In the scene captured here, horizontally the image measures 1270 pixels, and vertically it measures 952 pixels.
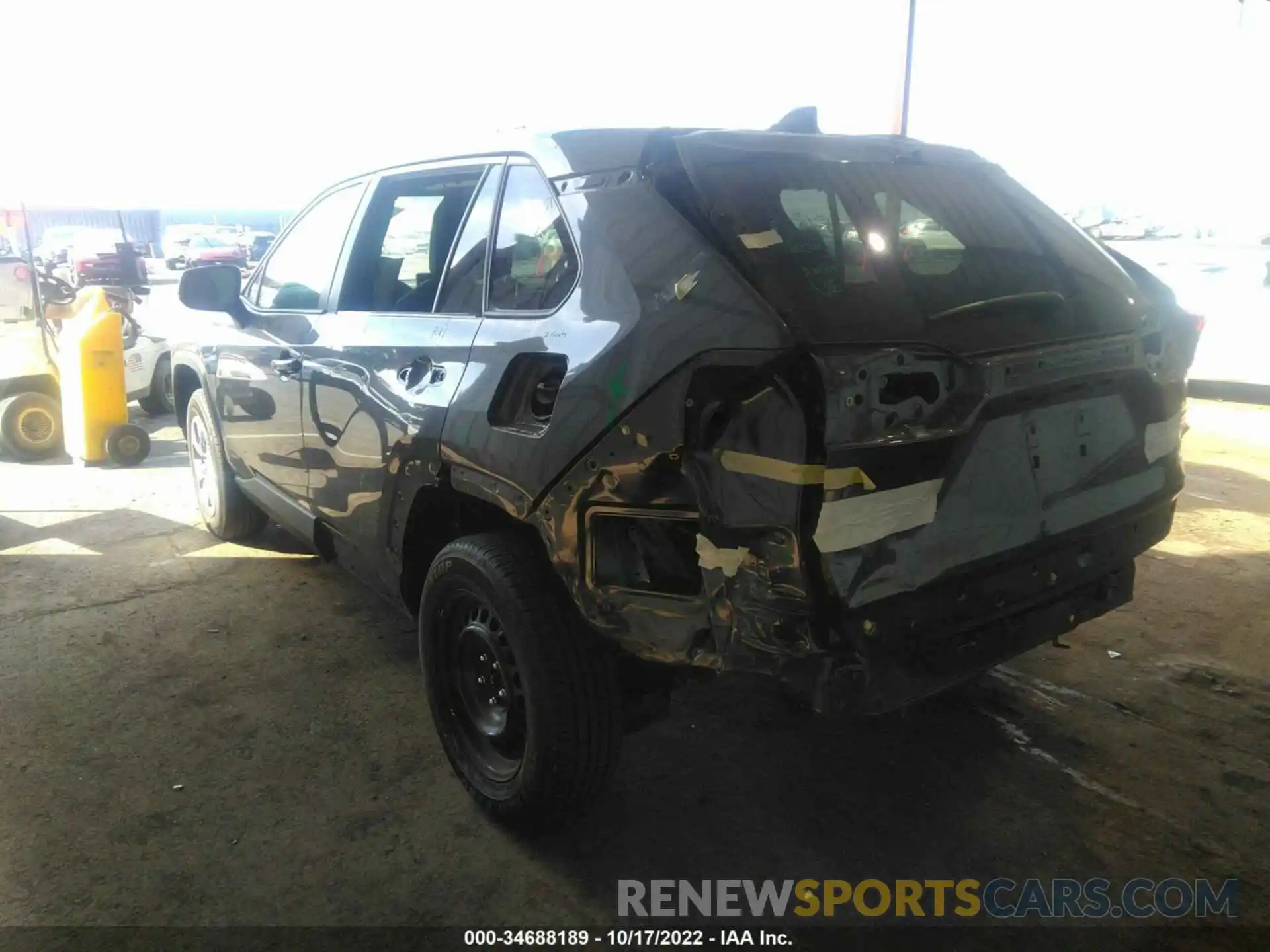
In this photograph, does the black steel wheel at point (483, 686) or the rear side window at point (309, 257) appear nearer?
the black steel wheel at point (483, 686)

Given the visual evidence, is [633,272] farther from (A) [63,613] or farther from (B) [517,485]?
(A) [63,613]

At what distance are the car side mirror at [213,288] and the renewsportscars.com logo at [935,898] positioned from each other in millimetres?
2942

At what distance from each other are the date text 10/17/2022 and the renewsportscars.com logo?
0.19 feet

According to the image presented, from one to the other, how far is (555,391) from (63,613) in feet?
9.93

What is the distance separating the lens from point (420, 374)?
8.52 ft

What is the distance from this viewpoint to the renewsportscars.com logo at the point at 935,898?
2.19 m

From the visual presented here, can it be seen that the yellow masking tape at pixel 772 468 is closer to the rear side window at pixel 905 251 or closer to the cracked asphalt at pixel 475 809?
the rear side window at pixel 905 251

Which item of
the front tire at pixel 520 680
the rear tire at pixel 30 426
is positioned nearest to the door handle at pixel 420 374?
the front tire at pixel 520 680

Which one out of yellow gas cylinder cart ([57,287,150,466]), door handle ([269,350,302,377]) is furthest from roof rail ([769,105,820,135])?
yellow gas cylinder cart ([57,287,150,466])

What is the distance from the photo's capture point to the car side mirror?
12.4ft

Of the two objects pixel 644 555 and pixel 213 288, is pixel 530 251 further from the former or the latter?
pixel 213 288

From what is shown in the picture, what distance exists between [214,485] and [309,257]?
1723mm

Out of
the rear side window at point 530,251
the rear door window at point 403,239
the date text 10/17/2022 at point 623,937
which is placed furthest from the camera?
the rear door window at point 403,239

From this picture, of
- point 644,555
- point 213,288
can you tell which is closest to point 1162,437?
point 644,555
